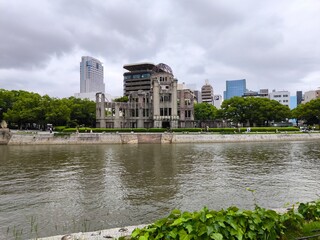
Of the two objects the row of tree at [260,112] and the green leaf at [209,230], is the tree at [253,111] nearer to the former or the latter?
the row of tree at [260,112]

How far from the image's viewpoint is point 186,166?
2788 cm

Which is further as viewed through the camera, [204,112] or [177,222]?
[204,112]

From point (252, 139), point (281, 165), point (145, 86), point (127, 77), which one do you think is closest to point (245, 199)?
point (281, 165)

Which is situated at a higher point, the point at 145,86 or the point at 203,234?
the point at 145,86

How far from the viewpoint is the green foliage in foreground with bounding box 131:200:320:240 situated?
5.99 metres

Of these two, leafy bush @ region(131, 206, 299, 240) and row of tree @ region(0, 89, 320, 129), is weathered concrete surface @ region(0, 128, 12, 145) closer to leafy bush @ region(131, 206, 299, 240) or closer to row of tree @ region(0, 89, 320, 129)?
row of tree @ region(0, 89, 320, 129)

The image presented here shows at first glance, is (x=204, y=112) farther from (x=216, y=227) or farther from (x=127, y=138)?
(x=216, y=227)

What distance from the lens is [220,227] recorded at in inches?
245

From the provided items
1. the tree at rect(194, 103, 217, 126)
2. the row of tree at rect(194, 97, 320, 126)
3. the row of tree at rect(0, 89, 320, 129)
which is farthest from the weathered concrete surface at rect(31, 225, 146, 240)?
the tree at rect(194, 103, 217, 126)

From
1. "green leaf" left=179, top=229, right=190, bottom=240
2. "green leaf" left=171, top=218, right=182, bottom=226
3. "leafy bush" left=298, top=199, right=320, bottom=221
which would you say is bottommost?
"leafy bush" left=298, top=199, right=320, bottom=221

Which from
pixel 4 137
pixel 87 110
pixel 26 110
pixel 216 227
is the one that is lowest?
pixel 216 227

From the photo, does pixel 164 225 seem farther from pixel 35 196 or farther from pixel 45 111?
pixel 45 111

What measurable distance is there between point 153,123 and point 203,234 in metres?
88.8

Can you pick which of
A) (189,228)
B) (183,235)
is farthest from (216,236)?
(183,235)
